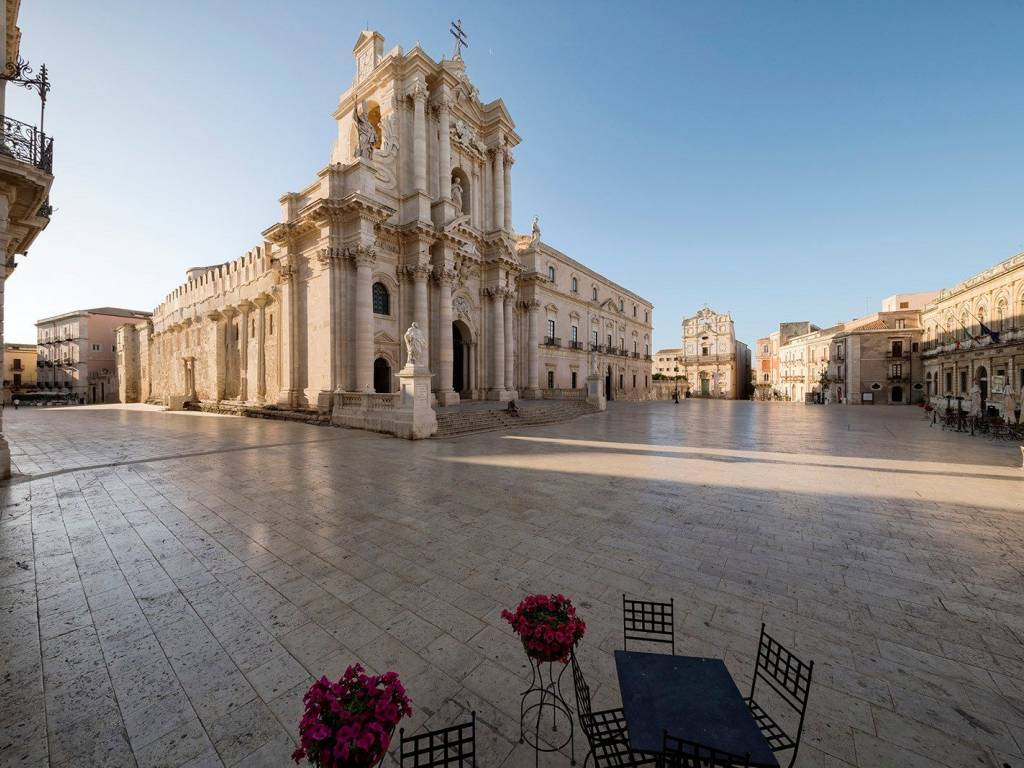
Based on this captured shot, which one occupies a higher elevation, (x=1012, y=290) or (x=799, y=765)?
(x=1012, y=290)

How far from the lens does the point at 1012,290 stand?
2478 cm

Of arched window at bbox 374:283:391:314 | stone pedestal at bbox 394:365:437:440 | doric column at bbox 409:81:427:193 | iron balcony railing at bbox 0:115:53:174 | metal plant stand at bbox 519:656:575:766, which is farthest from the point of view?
doric column at bbox 409:81:427:193

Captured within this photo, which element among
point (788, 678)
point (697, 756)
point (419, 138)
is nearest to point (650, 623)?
point (788, 678)

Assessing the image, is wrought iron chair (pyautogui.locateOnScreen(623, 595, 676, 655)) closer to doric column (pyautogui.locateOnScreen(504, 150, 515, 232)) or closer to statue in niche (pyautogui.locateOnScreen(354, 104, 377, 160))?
statue in niche (pyautogui.locateOnScreen(354, 104, 377, 160))

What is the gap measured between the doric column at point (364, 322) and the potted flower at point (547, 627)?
16933 mm

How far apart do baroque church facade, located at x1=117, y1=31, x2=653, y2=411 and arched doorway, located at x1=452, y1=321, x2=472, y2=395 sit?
164 millimetres

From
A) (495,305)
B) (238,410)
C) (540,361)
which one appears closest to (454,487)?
(495,305)

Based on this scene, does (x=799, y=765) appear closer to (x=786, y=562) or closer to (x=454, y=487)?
(x=786, y=562)

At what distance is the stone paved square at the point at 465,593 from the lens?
233 cm

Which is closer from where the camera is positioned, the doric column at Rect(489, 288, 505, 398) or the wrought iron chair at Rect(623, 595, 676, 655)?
the wrought iron chair at Rect(623, 595, 676, 655)

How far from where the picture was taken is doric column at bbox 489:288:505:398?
24641 mm

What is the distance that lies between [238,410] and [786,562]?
26905 mm

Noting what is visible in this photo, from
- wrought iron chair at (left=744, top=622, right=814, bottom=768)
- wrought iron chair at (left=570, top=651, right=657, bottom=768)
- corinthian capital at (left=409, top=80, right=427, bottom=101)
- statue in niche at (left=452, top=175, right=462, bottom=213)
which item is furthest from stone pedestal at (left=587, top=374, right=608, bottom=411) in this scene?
wrought iron chair at (left=570, top=651, right=657, bottom=768)

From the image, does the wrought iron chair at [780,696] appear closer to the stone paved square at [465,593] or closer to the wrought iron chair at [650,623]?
the stone paved square at [465,593]
